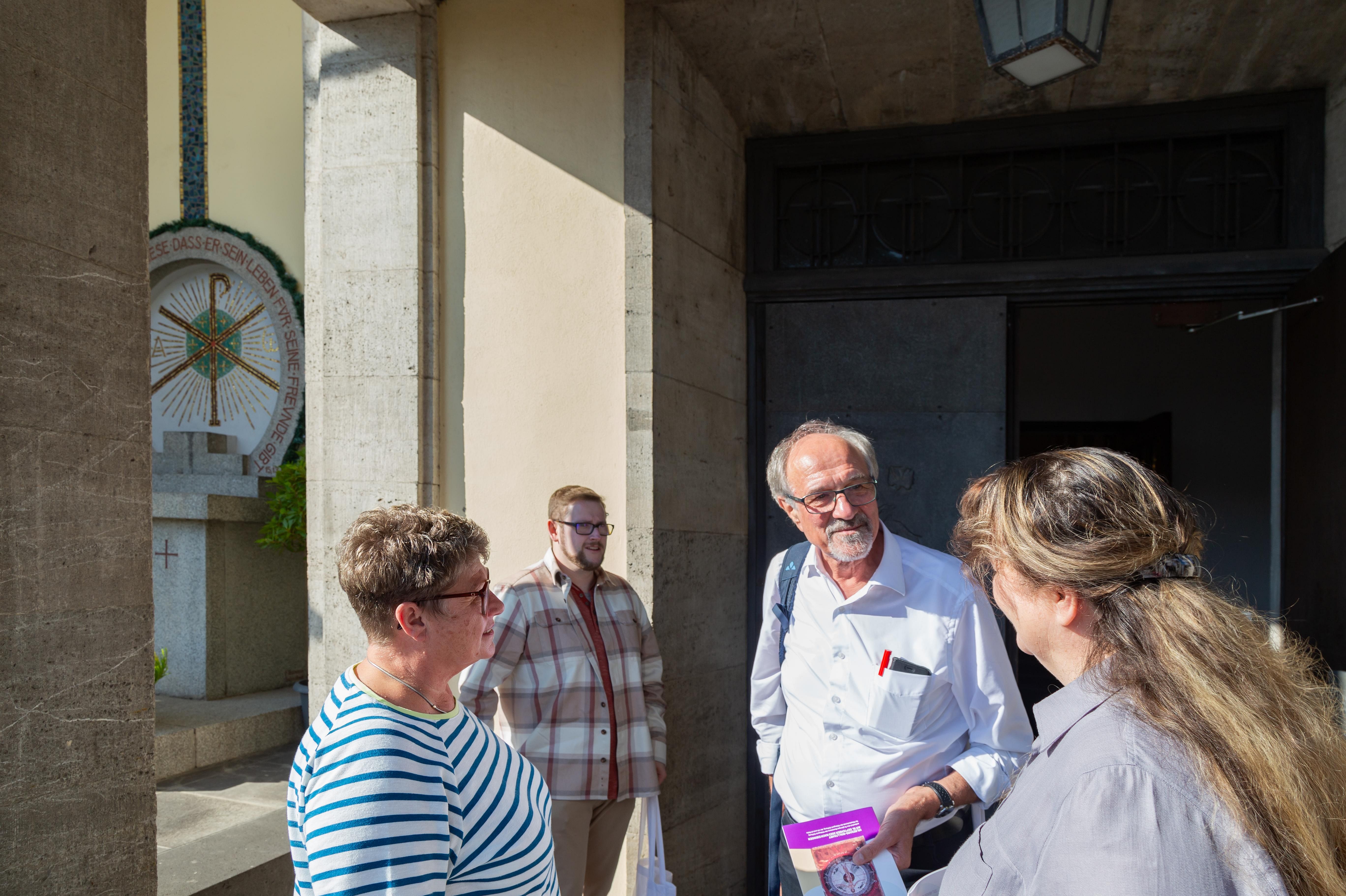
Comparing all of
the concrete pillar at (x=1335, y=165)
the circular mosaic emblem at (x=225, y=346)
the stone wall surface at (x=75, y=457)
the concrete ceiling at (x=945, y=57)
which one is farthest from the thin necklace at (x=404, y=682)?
the circular mosaic emblem at (x=225, y=346)

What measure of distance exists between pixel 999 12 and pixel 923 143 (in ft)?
6.08

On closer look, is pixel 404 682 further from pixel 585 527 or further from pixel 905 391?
pixel 905 391

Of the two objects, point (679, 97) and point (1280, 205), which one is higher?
point (679, 97)

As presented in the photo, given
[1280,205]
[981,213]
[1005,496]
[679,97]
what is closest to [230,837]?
[1005,496]

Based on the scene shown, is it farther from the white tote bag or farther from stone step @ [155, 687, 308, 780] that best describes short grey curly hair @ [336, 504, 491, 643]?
stone step @ [155, 687, 308, 780]

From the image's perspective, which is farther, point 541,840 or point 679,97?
point 679,97

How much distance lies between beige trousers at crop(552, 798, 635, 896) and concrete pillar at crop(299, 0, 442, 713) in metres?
1.28

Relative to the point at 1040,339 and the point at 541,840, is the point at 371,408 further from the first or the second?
the point at 1040,339

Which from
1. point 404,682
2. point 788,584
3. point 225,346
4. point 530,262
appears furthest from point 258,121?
point 404,682

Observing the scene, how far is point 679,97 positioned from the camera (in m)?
4.12

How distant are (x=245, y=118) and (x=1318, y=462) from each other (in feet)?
25.8

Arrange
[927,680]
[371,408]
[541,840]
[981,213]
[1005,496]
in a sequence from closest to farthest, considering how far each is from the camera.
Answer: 1. [1005,496]
2. [541,840]
3. [927,680]
4. [371,408]
5. [981,213]

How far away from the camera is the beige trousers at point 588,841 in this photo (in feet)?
10.8

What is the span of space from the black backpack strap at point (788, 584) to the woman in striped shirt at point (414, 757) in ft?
4.16
